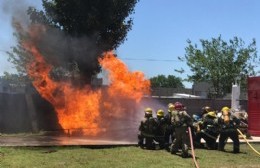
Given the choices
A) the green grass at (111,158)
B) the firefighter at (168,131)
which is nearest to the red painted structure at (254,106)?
the green grass at (111,158)

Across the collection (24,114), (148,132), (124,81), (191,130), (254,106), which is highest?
(124,81)

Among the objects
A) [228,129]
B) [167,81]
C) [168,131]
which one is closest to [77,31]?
[168,131]

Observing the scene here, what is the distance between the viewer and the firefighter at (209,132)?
1652 centimetres

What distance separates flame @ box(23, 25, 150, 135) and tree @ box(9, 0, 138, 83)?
0.50 metres

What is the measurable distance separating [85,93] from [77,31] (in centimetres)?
308

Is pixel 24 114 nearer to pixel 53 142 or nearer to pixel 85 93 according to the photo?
pixel 85 93

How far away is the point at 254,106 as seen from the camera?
919 inches

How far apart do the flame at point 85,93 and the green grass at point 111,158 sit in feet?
20.4

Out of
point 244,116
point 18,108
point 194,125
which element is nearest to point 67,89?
point 18,108

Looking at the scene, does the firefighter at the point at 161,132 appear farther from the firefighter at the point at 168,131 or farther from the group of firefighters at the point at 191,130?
the firefighter at the point at 168,131

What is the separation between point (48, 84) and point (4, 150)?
8.01 metres

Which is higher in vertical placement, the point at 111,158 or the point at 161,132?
the point at 161,132

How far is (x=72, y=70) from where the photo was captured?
22.7 meters

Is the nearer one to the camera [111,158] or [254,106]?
[111,158]
